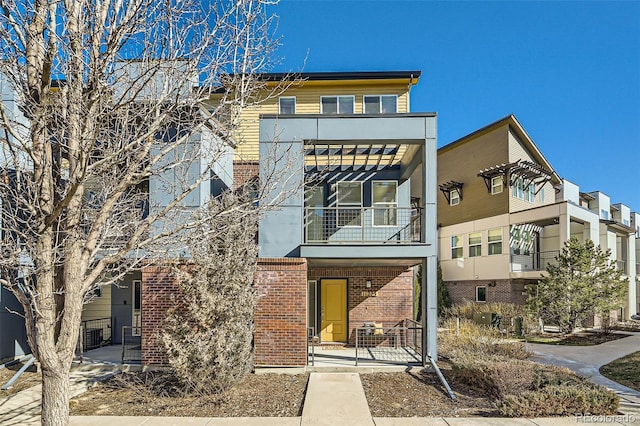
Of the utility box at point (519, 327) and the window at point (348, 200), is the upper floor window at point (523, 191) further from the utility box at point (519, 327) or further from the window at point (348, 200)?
the window at point (348, 200)

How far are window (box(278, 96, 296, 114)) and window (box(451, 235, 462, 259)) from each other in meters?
13.9

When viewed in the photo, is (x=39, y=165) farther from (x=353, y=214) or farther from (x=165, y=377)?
(x=353, y=214)

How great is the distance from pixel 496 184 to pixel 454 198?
3.46 m

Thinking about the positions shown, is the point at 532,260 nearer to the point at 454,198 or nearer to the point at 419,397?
the point at 454,198

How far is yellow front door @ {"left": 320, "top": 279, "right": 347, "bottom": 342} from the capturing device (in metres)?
13.8

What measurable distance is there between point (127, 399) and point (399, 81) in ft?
45.2

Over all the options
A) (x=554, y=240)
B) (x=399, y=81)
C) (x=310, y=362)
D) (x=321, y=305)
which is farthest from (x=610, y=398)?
(x=554, y=240)

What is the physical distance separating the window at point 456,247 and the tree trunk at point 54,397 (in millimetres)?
22832

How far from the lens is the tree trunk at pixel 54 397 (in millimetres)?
4504

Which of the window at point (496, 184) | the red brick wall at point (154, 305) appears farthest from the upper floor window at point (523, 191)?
the red brick wall at point (154, 305)

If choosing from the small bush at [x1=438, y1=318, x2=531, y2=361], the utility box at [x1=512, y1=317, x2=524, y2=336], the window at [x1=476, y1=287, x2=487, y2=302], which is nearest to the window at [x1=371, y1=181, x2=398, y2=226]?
the small bush at [x1=438, y1=318, x2=531, y2=361]

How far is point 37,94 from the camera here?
4.84 m

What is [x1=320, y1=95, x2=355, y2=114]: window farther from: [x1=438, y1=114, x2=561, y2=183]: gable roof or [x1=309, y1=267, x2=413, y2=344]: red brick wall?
[x1=438, y1=114, x2=561, y2=183]: gable roof

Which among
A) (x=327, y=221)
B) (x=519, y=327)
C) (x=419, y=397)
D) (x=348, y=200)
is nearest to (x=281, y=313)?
(x=419, y=397)
